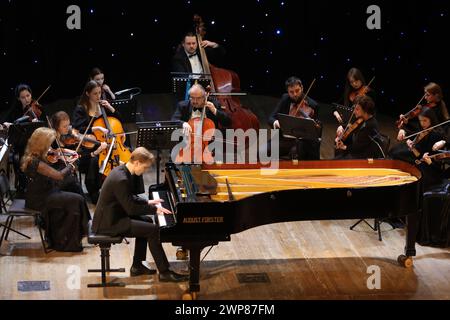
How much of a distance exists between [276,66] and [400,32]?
6.08 feet

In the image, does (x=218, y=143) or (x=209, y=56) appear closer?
(x=218, y=143)

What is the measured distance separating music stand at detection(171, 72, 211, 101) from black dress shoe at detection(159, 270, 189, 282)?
2.87 meters

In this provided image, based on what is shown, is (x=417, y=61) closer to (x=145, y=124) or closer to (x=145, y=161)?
(x=145, y=124)

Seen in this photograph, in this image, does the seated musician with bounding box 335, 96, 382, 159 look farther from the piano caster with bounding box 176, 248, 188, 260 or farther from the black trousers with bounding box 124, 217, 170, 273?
the black trousers with bounding box 124, 217, 170, 273

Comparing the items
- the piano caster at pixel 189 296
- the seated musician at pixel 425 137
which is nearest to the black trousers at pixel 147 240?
the piano caster at pixel 189 296

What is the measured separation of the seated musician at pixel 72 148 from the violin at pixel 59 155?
3 cm

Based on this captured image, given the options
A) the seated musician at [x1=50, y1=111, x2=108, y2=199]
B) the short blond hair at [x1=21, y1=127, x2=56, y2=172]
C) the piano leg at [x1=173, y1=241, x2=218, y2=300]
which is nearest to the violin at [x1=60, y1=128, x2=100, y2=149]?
the seated musician at [x1=50, y1=111, x2=108, y2=199]

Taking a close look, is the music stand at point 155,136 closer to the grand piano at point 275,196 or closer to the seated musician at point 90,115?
the grand piano at point 275,196

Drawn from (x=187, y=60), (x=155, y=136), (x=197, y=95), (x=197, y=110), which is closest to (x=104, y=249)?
(x=155, y=136)

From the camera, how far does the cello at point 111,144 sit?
8.84m

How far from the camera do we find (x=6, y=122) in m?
8.89

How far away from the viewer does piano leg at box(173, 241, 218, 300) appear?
22.0 ft

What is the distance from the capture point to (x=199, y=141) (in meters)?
8.60

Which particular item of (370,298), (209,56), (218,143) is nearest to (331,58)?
(209,56)
